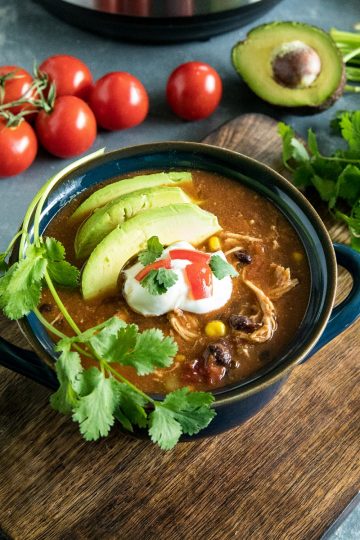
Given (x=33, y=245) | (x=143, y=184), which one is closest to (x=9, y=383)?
(x=33, y=245)

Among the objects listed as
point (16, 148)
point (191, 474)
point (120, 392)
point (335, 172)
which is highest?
point (120, 392)

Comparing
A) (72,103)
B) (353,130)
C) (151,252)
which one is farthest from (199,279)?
(72,103)

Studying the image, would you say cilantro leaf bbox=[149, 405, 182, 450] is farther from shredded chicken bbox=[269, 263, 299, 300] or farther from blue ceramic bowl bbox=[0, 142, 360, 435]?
shredded chicken bbox=[269, 263, 299, 300]

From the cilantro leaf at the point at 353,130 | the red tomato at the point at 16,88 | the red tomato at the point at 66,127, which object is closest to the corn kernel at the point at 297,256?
the cilantro leaf at the point at 353,130

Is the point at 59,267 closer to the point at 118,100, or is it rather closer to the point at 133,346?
the point at 133,346

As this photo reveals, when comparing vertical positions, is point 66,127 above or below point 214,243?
below

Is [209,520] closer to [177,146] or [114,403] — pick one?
[114,403]

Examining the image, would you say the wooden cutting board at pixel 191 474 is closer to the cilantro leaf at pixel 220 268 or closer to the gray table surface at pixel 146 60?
the cilantro leaf at pixel 220 268
